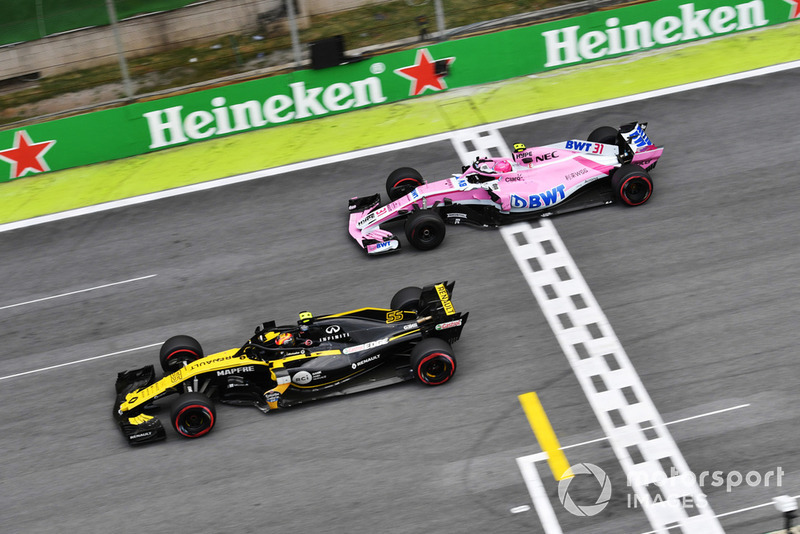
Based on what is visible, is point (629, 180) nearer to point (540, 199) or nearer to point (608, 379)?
point (540, 199)

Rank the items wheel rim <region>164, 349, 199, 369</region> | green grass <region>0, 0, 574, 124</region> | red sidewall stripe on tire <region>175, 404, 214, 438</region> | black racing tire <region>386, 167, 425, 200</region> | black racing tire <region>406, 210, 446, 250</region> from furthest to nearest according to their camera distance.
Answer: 1. green grass <region>0, 0, 574, 124</region>
2. black racing tire <region>386, 167, 425, 200</region>
3. black racing tire <region>406, 210, 446, 250</region>
4. wheel rim <region>164, 349, 199, 369</region>
5. red sidewall stripe on tire <region>175, 404, 214, 438</region>

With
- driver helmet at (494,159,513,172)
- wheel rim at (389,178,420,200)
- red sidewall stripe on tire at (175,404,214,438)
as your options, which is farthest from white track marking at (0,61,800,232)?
red sidewall stripe on tire at (175,404,214,438)

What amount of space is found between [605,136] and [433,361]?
6.89 m

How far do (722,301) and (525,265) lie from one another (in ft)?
11.0

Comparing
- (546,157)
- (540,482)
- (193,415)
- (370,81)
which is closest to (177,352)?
(193,415)

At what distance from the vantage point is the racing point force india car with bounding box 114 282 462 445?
1294 centimetres

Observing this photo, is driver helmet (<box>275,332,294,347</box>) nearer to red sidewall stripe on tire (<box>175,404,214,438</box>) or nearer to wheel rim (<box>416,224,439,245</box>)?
red sidewall stripe on tire (<box>175,404,214,438</box>)

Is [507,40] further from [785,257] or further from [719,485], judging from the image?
[719,485]

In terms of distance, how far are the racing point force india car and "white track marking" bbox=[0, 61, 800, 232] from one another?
643 centimetres

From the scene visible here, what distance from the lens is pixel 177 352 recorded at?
45.1ft

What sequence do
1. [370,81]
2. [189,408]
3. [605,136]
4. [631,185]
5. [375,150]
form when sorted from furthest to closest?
[370,81] < [375,150] < [605,136] < [631,185] < [189,408]

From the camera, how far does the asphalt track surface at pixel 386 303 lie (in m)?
11.9

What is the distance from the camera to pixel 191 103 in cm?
2033

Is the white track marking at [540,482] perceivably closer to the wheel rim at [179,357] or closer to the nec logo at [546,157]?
the wheel rim at [179,357]
